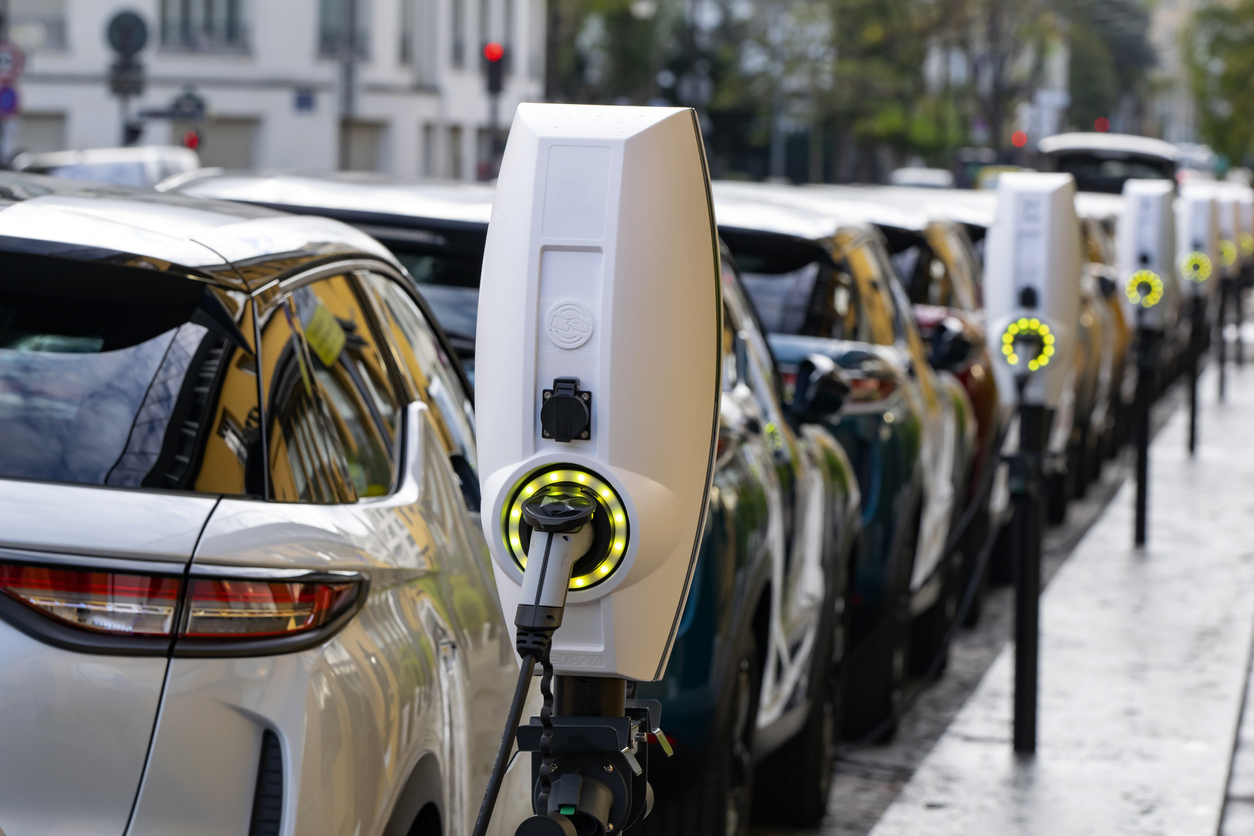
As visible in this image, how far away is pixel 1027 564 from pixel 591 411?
14.3 feet

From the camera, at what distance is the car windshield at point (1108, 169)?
4088 centimetres

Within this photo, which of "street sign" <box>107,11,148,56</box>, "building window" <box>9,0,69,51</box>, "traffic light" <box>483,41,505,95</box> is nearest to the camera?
"street sign" <box>107,11,148,56</box>

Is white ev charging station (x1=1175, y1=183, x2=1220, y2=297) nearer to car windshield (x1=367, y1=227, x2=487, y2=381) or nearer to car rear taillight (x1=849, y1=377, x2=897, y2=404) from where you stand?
car rear taillight (x1=849, y1=377, x2=897, y2=404)

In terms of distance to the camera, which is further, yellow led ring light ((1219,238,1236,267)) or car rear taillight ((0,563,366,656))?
yellow led ring light ((1219,238,1236,267))

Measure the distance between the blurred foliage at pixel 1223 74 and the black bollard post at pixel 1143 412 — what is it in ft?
103

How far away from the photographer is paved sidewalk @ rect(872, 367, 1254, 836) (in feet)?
19.2

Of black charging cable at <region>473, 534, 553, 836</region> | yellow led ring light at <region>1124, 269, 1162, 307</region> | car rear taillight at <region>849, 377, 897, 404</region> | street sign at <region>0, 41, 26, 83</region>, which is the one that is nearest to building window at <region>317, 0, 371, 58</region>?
street sign at <region>0, 41, 26, 83</region>

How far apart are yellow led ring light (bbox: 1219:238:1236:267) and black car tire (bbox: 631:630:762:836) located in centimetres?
1659

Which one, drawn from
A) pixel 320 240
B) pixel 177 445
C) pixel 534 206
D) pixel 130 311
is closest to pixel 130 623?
pixel 177 445

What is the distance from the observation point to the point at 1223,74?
44500mm

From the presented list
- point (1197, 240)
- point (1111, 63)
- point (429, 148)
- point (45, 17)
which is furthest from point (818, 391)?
point (1111, 63)

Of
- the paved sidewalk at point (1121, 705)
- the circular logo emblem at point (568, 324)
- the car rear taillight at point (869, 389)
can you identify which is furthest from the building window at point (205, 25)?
the circular logo emblem at point (568, 324)

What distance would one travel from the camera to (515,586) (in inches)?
90.8

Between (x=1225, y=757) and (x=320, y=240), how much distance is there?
435 centimetres
